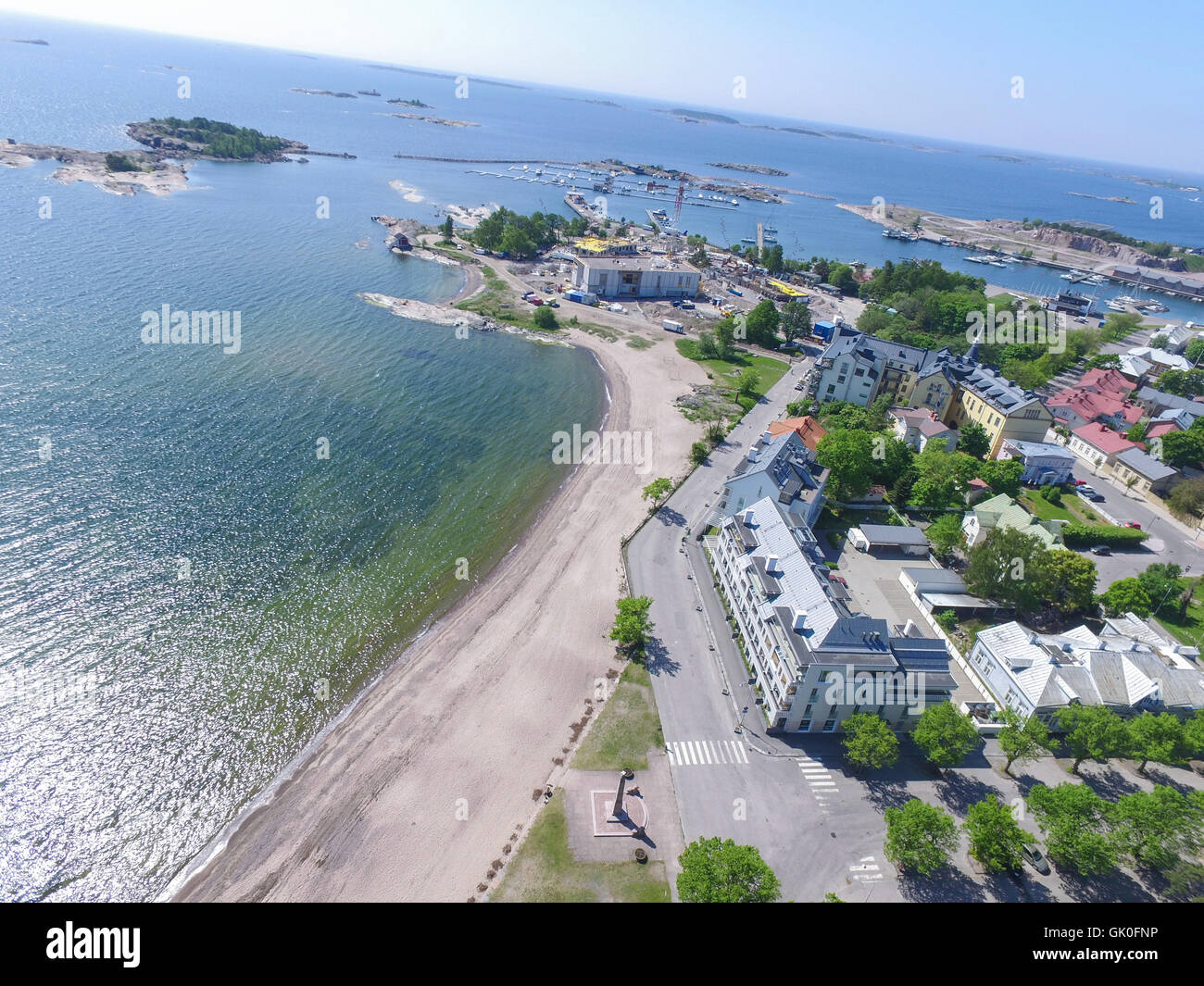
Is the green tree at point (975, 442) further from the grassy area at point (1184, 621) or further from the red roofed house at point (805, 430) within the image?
the grassy area at point (1184, 621)

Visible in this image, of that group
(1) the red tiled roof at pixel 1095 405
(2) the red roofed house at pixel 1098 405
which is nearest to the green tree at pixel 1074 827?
(2) the red roofed house at pixel 1098 405

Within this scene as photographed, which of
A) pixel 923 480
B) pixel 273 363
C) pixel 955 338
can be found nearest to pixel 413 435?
pixel 273 363

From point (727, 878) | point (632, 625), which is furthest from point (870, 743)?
point (632, 625)

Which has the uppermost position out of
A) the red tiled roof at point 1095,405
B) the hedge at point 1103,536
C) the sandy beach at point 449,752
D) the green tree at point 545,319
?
the red tiled roof at point 1095,405

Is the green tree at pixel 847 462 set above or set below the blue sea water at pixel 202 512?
above

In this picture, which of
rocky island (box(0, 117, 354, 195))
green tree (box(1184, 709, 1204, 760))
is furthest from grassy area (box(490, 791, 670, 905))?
rocky island (box(0, 117, 354, 195))

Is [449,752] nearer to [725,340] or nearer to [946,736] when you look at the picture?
[946,736]

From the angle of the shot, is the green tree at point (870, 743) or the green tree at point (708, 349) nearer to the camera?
the green tree at point (870, 743)
